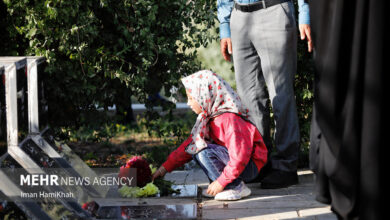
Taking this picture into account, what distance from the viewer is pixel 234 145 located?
355 centimetres

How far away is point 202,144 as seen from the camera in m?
3.70

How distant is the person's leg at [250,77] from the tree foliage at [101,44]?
1.81 feet

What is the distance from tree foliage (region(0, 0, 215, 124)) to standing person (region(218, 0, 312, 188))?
0.54 meters

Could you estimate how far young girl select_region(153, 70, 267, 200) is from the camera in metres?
3.57

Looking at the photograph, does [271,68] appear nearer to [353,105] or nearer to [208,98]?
[208,98]

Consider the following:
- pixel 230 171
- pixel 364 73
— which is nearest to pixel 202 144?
pixel 230 171

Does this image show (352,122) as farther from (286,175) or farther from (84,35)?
(84,35)

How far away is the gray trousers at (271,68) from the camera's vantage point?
150 inches

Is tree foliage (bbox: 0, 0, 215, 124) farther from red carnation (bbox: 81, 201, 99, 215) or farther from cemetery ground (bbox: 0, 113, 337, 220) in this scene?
red carnation (bbox: 81, 201, 99, 215)

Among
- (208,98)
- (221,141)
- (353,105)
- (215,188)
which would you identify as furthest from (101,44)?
(353,105)

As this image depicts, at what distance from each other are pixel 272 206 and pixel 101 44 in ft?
6.19

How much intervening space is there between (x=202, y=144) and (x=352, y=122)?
1421mm

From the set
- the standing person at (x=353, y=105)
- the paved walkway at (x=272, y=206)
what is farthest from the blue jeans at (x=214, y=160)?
the standing person at (x=353, y=105)

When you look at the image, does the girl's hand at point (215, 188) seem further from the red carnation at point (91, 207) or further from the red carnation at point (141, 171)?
the red carnation at point (91, 207)
